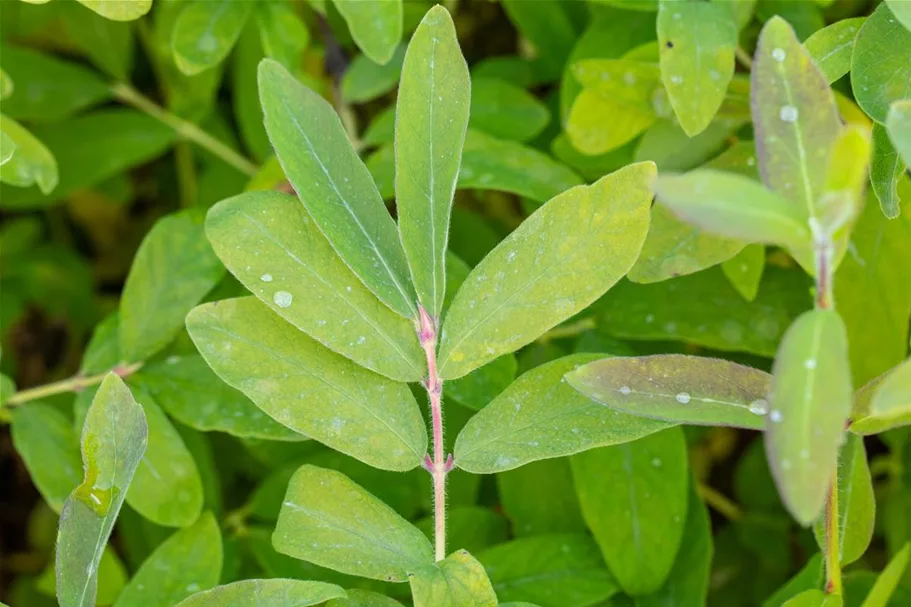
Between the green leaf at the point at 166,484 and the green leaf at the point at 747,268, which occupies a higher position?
the green leaf at the point at 747,268

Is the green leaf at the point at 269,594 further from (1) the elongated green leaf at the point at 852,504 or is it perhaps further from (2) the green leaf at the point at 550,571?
(1) the elongated green leaf at the point at 852,504

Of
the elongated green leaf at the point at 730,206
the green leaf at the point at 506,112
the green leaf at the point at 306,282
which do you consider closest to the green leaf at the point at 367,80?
the green leaf at the point at 506,112

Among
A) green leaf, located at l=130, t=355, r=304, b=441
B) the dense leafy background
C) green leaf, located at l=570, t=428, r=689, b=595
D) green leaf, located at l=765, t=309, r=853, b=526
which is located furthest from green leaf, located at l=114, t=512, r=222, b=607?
green leaf, located at l=765, t=309, r=853, b=526

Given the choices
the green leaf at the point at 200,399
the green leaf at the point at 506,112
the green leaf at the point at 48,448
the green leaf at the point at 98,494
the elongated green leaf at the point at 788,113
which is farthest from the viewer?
the green leaf at the point at 506,112

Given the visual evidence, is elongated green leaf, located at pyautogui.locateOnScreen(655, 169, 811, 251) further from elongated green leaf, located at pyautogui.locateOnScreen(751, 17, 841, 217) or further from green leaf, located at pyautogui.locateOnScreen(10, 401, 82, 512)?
green leaf, located at pyautogui.locateOnScreen(10, 401, 82, 512)

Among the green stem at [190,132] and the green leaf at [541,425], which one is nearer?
the green leaf at [541,425]

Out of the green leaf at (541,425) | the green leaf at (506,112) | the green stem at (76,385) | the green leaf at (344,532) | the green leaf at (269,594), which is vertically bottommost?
the green leaf at (269,594)

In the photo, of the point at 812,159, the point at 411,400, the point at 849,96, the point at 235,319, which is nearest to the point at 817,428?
the point at 812,159
